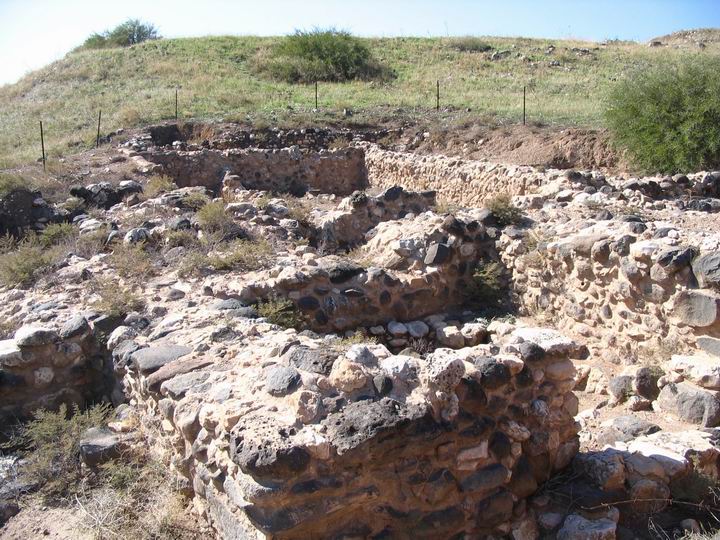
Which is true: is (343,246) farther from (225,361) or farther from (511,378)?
(511,378)

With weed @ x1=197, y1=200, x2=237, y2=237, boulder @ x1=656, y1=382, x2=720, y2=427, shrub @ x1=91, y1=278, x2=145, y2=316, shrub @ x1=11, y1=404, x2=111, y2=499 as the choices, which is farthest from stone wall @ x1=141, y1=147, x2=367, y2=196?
boulder @ x1=656, y1=382, x2=720, y2=427

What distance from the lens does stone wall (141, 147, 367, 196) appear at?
13.8 m

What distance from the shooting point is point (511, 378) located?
3.41 meters

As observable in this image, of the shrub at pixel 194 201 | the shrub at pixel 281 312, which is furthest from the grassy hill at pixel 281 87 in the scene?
the shrub at pixel 281 312

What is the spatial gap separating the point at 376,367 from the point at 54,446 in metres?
2.33

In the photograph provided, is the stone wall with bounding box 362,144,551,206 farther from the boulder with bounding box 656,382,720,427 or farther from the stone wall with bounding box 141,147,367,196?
the boulder with bounding box 656,382,720,427

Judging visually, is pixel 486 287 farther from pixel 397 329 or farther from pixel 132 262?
pixel 132 262

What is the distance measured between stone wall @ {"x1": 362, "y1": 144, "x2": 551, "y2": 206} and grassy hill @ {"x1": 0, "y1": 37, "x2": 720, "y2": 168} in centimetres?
383

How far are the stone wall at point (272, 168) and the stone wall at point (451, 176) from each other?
61 cm

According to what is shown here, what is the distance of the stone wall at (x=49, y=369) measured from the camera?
15.5 ft

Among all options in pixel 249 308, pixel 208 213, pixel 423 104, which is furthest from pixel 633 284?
pixel 423 104

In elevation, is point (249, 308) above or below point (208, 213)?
below

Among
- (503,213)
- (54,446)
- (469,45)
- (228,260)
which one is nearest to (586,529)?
(54,446)

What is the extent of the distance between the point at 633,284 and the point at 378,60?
85.9 feet
